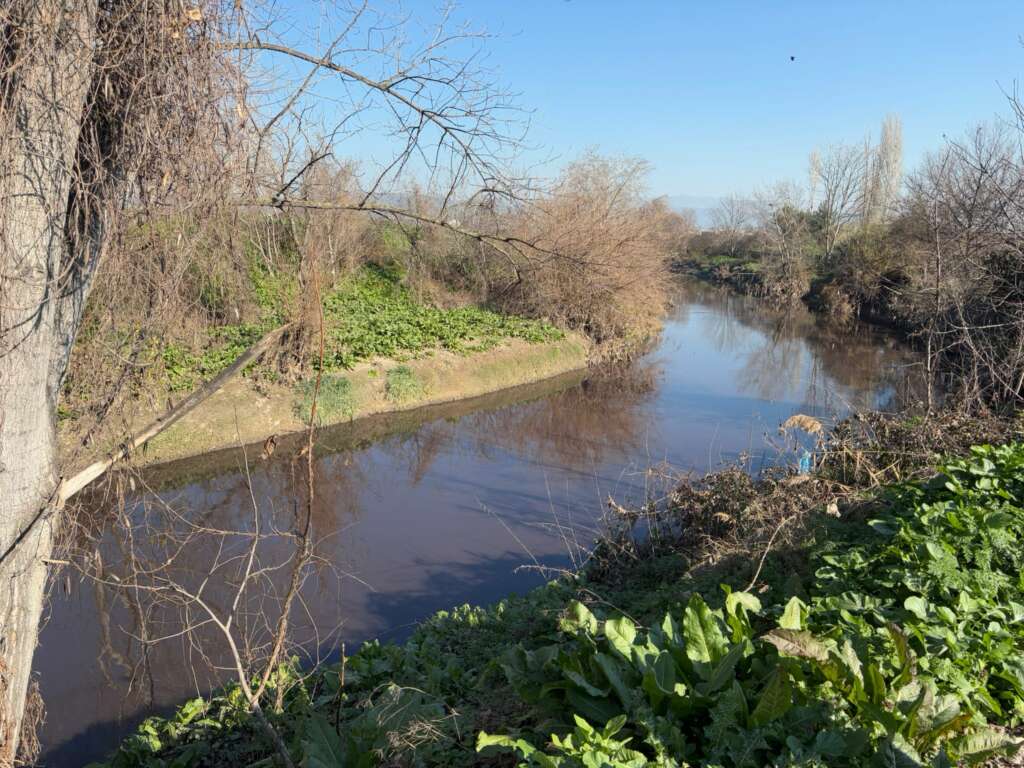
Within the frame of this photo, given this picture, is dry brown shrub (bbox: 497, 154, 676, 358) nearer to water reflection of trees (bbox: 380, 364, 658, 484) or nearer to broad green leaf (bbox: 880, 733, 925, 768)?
water reflection of trees (bbox: 380, 364, 658, 484)

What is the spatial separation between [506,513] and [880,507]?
5.87 metres

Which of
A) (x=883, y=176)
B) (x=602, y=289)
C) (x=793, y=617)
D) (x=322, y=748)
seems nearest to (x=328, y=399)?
(x=602, y=289)

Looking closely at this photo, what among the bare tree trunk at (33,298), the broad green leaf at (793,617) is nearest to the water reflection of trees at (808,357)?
the broad green leaf at (793,617)

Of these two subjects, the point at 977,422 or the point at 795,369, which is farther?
the point at 795,369

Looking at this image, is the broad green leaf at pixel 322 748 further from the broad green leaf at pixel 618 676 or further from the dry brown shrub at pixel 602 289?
the dry brown shrub at pixel 602 289

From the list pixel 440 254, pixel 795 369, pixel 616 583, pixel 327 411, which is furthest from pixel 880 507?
pixel 440 254

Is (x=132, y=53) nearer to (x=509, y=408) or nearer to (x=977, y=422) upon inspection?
(x=977, y=422)

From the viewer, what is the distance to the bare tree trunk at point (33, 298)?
9.13 ft

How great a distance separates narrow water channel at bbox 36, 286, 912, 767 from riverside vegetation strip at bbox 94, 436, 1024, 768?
838 mm

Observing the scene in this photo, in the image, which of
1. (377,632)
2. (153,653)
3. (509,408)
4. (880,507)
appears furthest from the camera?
(509,408)

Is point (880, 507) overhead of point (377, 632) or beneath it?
overhead

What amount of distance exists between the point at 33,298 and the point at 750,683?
3.34 m

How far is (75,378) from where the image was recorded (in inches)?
175

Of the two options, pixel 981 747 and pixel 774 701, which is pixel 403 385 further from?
pixel 981 747
